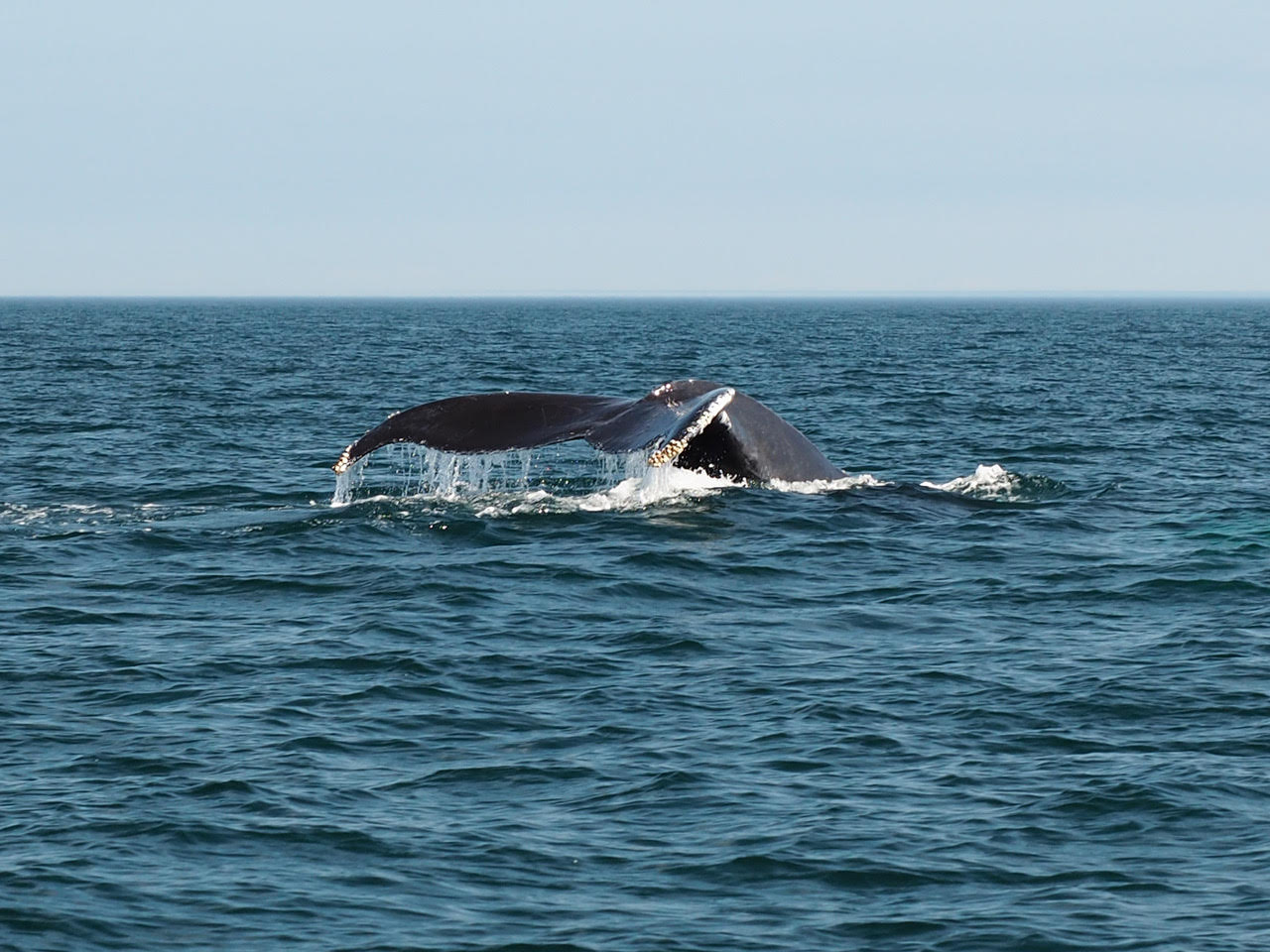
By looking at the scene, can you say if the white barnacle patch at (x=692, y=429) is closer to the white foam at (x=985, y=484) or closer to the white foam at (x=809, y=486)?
the white foam at (x=809, y=486)

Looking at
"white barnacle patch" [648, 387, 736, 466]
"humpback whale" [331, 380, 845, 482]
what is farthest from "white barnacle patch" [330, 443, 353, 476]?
"white barnacle patch" [648, 387, 736, 466]

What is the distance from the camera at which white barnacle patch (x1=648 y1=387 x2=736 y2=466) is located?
568 inches

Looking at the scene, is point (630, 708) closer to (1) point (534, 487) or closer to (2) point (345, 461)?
(2) point (345, 461)

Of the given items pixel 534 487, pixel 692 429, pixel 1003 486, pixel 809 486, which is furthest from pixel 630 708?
pixel 1003 486

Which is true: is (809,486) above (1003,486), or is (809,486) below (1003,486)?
above

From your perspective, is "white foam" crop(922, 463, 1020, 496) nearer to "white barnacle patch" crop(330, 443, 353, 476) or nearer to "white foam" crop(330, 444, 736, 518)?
"white foam" crop(330, 444, 736, 518)

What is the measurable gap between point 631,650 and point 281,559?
4486mm

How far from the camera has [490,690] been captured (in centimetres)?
1153

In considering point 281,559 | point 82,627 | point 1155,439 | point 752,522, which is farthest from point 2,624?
point 1155,439

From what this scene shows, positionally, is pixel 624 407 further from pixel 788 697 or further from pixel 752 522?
pixel 788 697

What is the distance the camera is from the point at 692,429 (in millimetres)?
15070

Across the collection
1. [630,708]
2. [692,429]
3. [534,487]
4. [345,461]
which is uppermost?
[692,429]

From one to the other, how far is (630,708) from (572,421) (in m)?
4.98

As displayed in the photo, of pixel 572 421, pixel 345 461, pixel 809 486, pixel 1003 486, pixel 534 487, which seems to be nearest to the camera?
pixel 345 461
